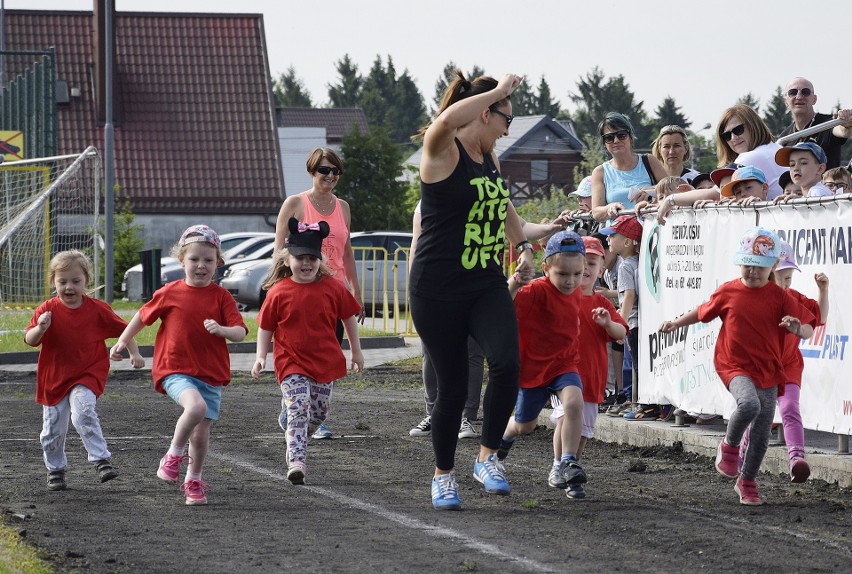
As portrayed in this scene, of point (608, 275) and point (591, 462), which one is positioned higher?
point (608, 275)

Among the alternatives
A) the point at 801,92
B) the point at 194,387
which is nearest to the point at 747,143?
the point at 801,92

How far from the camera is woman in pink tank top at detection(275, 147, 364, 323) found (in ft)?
33.7

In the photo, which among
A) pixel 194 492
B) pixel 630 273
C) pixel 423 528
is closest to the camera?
pixel 423 528

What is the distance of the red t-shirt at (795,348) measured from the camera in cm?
780

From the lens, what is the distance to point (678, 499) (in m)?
7.88

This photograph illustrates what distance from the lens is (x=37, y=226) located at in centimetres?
2592

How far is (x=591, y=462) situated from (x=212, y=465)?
2383mm

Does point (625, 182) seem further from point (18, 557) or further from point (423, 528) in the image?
point (18, 557)

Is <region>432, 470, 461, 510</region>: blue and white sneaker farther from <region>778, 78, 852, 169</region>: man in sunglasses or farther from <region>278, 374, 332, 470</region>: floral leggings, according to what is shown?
<region>778, 78, 852, 169</region>: man in sunglasses

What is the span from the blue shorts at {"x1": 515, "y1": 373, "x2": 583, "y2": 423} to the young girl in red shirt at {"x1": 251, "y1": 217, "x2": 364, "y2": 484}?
0.96 m

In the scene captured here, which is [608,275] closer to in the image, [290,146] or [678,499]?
[678,499]

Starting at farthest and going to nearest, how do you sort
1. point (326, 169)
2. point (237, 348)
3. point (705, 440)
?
point (237, 348), point (326, 169), point (705, 440)

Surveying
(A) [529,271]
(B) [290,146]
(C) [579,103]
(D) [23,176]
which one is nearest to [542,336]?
(A) [529,271]

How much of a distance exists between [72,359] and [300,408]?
1.31m
